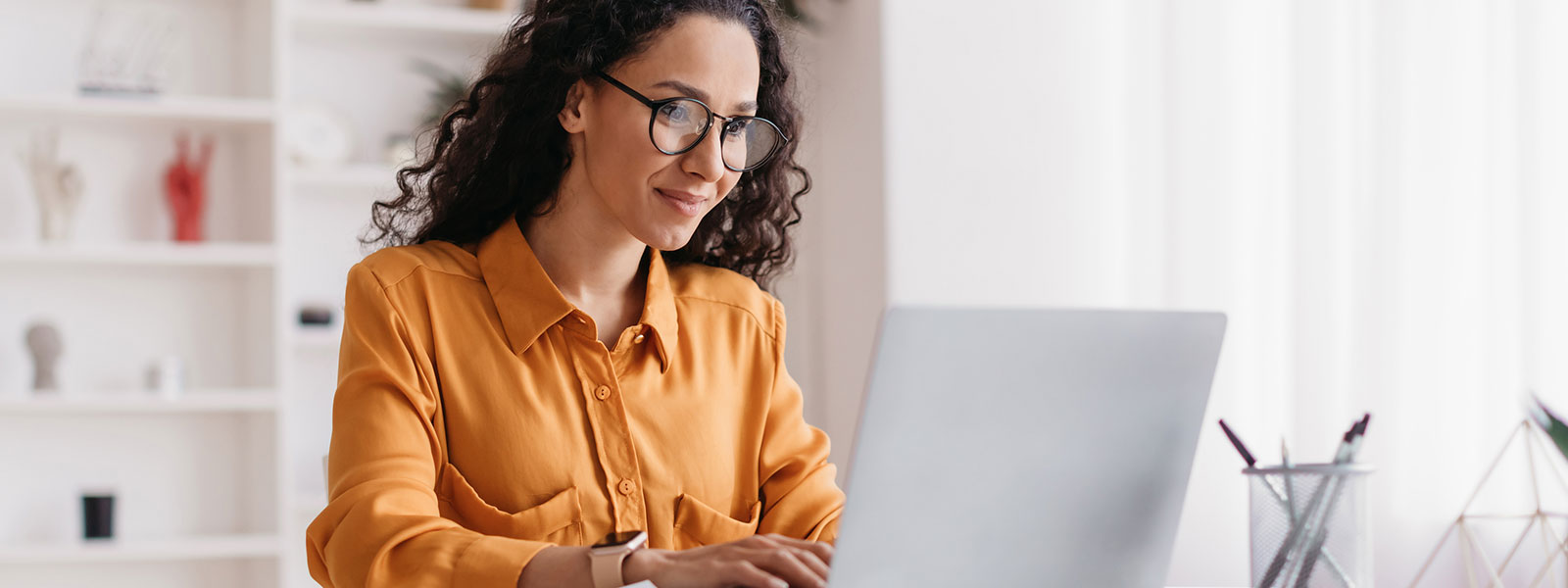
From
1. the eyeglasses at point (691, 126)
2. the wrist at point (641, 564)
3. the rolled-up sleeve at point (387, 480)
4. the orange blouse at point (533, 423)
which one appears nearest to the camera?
the wrist at point (641, 564)

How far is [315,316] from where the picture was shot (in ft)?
10.4

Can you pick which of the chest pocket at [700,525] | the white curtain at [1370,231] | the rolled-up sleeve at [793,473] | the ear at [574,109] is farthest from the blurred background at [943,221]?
the ear at [574,109]

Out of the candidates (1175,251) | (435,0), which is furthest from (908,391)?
(435,0)

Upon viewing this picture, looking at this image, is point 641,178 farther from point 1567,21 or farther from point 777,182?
point 1567,21

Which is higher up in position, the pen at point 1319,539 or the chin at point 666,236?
the chin at point 666,236

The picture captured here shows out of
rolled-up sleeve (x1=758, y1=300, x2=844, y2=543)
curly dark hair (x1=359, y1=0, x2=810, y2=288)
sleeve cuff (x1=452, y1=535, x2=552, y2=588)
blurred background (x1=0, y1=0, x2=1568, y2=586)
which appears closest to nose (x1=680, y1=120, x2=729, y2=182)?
curly dark hair (x1=359, y1=0, x2=810, y2=288)

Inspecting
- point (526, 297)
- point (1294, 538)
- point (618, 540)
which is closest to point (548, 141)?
point (526, 297)

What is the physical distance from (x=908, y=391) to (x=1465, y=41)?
178cm

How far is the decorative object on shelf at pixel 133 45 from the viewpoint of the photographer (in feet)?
10.0

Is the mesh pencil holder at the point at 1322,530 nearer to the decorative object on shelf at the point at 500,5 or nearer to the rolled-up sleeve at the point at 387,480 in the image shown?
the rolled-up sleeve at the point at 387,480

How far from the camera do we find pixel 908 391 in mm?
797

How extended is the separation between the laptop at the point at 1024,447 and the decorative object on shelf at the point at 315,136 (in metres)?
2.65

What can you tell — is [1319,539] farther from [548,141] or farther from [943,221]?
[943,221]

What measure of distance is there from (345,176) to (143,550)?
0.95 m
